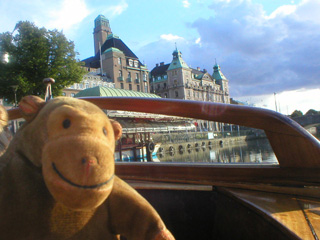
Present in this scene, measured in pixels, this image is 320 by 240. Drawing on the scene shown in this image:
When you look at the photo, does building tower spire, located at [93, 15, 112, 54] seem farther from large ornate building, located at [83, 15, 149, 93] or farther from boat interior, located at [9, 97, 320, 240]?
boat interior, located at [9, 97, 320, 240]

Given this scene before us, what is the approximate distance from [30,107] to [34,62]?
52.5 ft

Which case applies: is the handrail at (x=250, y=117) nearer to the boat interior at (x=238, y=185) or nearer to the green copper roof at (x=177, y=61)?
the boat interior at (x=238, y=185)

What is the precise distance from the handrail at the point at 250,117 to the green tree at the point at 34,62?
47.5 ft

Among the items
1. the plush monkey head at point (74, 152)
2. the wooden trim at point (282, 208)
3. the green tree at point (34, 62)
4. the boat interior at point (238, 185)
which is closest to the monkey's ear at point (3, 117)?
the boat interior at point (238, 185)

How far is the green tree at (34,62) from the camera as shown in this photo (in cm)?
1449

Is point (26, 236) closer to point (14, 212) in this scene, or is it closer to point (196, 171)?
point (14, 212)

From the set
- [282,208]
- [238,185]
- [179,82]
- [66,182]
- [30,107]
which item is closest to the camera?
[66,182]

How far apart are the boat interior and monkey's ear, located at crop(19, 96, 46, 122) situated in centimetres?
56

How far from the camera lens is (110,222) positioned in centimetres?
89

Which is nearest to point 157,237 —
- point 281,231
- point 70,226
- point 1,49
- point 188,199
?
point 70,226

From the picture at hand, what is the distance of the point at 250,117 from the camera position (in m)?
1.58

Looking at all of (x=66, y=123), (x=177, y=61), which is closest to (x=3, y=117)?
(x=66, y=123)

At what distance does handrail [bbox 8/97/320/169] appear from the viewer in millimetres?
1511

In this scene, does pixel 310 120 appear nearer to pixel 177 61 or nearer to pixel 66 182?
pixel 177 61
